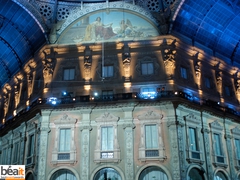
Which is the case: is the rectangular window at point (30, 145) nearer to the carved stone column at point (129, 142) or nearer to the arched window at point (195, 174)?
the carved stone column at point (129, 142)

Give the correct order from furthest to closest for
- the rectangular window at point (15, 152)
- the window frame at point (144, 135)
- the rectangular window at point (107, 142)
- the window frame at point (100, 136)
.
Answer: the rectangular window at point (15, 152), the rectangular window at point (107, 142), the window frame at point (100, 136), the window frame at point (144, 135)

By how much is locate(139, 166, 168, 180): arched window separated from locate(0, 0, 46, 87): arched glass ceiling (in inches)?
770

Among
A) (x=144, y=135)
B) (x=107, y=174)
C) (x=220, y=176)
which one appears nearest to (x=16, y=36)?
(x=144, y=135)

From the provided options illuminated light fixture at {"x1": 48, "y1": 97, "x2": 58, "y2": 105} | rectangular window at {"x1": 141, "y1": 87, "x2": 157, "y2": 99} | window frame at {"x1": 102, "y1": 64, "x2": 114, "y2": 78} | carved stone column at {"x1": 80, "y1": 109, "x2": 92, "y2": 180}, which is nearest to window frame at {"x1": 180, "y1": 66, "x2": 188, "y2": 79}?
rectangular window at {"x1": 141, "y1": 87, "x2": 157, "y2": 99}

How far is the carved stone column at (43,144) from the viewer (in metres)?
30.4

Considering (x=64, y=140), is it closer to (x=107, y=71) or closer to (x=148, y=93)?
(x=107, y=71)

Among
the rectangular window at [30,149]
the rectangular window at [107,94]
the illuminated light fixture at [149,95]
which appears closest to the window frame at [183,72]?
the illuminated light fixture at [149,95]

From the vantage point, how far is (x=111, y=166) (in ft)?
98.5

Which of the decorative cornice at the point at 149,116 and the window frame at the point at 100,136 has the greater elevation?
the decorative cornice at the point at 149,116

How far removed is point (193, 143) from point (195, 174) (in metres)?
3.11

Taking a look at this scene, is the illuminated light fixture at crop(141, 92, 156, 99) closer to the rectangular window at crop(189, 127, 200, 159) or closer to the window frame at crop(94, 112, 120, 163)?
the window frame at crop(94, 112, 120, 163)

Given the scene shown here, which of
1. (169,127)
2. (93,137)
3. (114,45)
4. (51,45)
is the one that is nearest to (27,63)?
(51,45)

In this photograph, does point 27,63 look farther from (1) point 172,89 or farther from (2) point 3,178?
(2) point 3,178

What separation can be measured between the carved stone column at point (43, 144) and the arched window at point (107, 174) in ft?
17.1
